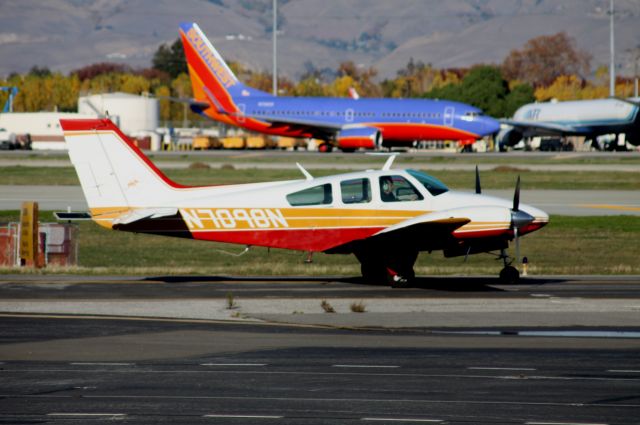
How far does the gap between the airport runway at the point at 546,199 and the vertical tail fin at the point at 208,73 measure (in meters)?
25.8

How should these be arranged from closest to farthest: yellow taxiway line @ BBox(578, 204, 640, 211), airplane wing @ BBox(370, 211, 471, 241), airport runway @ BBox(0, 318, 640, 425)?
airport runway @ BBox(0, 318, 640, 425), airplane wing @ BBox(370, 211, 471, 241), yellow taxiway line @ BBox(578, 204, 640, 211)

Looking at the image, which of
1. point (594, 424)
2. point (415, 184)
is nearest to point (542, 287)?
point (415, 184)

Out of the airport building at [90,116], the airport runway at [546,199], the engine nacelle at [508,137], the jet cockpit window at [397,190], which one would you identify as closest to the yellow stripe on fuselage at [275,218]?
the jet cockpit window at [397,190]

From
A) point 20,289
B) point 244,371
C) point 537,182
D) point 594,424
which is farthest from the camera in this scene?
point 537,182

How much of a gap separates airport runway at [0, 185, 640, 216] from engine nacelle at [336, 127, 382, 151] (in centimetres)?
2507

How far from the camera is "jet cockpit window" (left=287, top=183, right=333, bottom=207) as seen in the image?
23.1 meters

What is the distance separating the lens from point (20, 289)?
902 inches

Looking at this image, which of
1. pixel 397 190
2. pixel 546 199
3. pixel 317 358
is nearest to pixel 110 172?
pixel 397 190

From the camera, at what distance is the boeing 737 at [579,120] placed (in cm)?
8894

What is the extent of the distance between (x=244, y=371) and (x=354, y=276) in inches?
488

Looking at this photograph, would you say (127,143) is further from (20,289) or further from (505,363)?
(505,363)

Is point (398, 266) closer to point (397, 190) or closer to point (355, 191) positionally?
point (397, 190)

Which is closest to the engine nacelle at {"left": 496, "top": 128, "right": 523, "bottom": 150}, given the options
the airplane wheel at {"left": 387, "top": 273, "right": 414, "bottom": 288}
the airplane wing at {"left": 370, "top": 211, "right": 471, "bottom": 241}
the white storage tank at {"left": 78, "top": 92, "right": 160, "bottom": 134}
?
the white storage tank at {"left": 78, "top": 92, "right": 160, "bottom": 134}

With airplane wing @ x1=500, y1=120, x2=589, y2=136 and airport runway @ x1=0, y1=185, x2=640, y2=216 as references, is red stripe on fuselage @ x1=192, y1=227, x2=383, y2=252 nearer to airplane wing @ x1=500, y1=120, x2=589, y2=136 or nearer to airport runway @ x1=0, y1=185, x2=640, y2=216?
airport runway @ x1=0, y1=185, x2=640, y2=216
